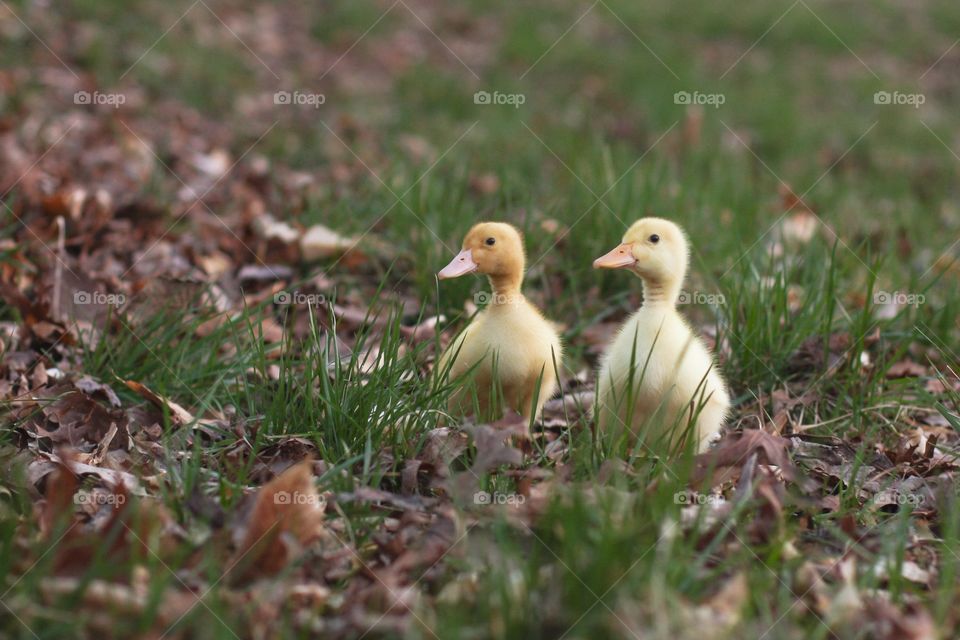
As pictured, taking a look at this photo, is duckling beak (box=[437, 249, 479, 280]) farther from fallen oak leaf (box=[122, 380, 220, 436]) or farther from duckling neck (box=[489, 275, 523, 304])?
fallen oak leaf (box=[122, 380, 220, 436])

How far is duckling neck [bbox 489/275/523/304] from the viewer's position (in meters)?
3.34

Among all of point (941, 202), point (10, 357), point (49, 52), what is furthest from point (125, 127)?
point (941, 202)

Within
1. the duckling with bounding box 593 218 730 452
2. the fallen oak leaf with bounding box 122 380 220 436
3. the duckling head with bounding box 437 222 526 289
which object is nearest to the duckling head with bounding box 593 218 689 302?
the duckling with bounding box 593 218 730 452

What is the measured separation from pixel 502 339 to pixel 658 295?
52cm

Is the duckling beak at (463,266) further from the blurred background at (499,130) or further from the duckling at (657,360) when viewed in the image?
the blurred background at (499,130)

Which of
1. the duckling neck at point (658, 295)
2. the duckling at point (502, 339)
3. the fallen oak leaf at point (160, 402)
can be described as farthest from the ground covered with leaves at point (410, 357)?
the duckling neck at point (658, 295)

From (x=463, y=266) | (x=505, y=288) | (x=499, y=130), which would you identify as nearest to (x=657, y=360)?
(x=505, y=288)

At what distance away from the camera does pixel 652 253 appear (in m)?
3.17

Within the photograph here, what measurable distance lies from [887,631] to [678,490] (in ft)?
1.90

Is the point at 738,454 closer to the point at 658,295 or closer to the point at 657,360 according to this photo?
the point at 657,360

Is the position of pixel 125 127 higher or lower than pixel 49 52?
lower

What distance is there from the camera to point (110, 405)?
3.46m

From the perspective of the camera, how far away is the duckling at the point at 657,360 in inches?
122

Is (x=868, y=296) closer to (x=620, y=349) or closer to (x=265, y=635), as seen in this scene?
(x=620, y=349)
